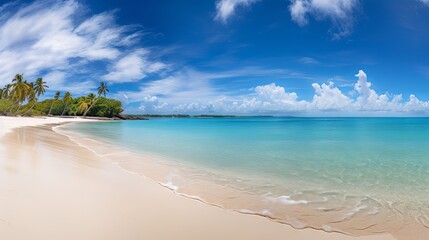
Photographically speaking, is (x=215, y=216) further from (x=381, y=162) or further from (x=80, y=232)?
(x=381, y=162)

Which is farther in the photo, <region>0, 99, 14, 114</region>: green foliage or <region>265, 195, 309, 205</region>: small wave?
<region>0, 99, 14, 114</region>: green foliage

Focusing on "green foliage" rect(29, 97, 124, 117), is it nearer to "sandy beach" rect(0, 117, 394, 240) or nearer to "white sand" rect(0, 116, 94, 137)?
"white sand" rect(0, 116, 94, 137)

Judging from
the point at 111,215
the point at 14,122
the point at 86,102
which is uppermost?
the point at 86,102

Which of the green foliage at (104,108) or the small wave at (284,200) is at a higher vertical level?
the green foliage at (104,108)

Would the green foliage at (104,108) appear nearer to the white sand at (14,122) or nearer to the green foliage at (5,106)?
the green foliage at (5,106)

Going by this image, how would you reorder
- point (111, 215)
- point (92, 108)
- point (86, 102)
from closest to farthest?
1. point (111, 215)
2. point (86, 102)
3. point (92, 108)

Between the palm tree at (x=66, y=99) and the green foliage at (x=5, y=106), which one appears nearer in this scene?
the green foliage at (x=5, y=106)

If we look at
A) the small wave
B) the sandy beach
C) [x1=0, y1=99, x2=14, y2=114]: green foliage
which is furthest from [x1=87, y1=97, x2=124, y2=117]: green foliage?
the small wave

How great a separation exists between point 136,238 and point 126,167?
5.65 meters

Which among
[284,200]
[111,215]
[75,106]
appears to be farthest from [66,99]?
[284,200]

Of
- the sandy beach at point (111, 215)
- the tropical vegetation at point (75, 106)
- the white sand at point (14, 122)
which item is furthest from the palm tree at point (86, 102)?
the sandy beach at point (111, 215)

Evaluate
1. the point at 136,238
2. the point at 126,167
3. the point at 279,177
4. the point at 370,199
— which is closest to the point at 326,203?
the point at 370,199

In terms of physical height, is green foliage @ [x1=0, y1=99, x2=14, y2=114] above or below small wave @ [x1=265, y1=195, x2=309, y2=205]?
above

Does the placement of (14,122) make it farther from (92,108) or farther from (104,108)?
(92,108)
